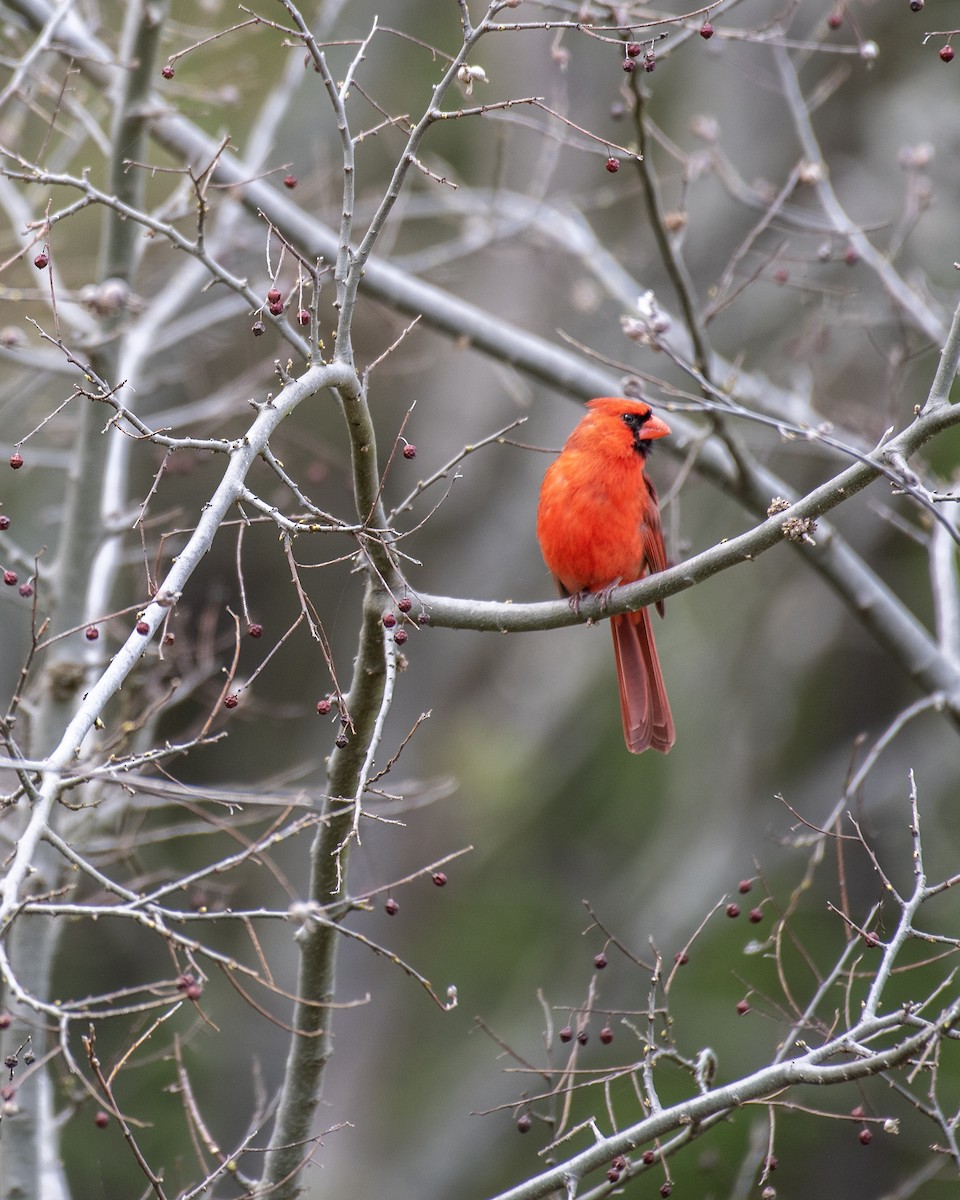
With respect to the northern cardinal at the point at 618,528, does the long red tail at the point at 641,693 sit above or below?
below

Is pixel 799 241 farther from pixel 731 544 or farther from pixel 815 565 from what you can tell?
pixel 731 544

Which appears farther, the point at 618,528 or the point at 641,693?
the point at 641,693

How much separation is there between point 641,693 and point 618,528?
2.07ft

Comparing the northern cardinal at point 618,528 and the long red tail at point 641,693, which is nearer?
the northern cardinal at point 618,528

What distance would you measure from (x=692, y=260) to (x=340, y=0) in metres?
3.17

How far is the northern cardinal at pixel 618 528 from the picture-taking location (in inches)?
185

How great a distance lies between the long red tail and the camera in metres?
4.87

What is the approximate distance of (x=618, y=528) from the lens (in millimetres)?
4707

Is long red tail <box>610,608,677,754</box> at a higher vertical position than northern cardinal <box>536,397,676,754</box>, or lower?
lower

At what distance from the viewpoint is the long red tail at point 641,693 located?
16.0 feet

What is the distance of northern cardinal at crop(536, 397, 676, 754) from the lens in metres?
4.69

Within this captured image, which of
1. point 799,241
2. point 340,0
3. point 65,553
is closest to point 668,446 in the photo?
point 65,553

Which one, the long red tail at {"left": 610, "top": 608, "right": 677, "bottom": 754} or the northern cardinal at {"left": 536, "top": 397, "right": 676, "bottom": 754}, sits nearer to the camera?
the northern cardinal at {"left": 536, "top": 397, "right": 676, "bottom": 754}

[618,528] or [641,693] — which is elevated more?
[618,528]
